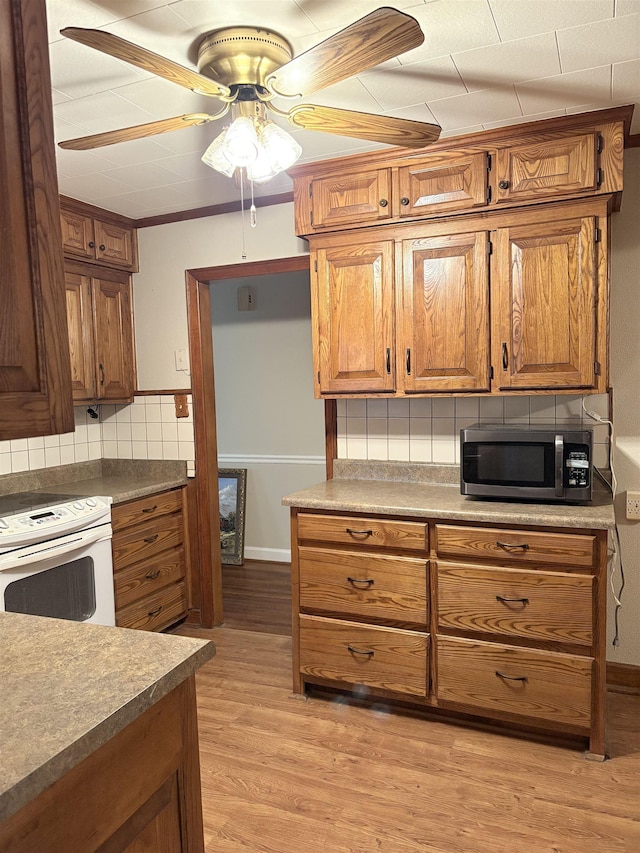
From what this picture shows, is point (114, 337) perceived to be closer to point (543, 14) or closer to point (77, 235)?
point (77, 235)

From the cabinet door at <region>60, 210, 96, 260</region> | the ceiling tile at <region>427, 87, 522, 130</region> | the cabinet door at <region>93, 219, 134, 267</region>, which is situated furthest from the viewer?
the cabinet door at <region>93, 219, 134, 267</region>

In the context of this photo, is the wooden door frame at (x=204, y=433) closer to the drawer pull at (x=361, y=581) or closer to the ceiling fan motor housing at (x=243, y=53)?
the drawer pull at (x=361, y=581)

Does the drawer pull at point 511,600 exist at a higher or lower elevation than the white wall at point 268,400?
lower

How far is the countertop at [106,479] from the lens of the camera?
124 inches

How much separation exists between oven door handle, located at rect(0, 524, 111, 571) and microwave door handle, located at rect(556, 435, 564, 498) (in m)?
2.07

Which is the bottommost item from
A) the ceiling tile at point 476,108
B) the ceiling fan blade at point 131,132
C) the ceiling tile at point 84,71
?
the ceiling fan blade at point 131,132

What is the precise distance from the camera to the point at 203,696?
2.74m

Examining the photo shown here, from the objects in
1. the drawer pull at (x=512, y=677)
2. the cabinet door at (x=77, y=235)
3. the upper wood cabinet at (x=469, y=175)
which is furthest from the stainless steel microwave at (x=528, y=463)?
the cabinet door at (x=77, y=235)

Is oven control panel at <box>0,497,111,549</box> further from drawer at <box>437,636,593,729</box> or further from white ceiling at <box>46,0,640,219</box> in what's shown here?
drawer at <box>437,636,593,729</box>

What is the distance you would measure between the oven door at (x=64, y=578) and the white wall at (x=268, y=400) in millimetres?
1913

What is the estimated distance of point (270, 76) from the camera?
1566 mm

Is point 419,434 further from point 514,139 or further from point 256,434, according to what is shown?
point 256,434

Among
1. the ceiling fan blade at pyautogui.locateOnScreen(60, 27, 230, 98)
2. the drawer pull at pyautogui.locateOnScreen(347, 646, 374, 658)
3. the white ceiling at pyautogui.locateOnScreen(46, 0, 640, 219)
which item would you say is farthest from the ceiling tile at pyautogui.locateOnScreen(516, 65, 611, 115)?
the drawer pull at pyautogui.locateOnScreen(347, 646, 374, 658)

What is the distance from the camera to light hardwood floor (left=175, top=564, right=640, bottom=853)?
1.86 metres
